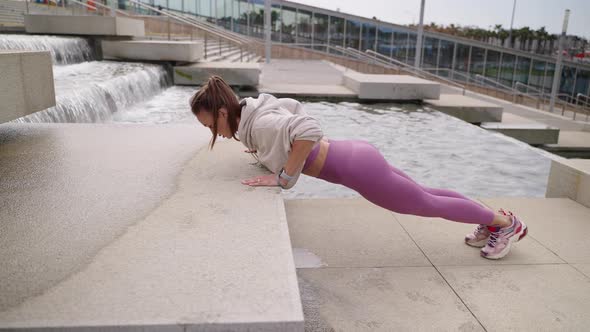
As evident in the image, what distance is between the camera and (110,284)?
169 cm

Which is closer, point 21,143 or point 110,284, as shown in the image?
point 110,284

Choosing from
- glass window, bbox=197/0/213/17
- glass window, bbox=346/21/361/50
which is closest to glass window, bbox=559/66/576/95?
glass window, bbox=346/21/361/50

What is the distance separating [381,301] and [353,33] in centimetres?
3297

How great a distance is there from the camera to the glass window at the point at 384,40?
33.2 m

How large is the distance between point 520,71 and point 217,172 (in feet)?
111

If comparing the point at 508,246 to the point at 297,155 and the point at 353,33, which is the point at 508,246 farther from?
the point at 353,33

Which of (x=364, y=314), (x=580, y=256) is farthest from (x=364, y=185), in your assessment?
(x=580, y=256)

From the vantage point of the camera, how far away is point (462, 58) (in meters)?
32.6

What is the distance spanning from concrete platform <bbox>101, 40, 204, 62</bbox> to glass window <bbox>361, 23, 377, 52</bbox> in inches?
874

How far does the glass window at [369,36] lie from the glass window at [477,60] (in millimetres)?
6413

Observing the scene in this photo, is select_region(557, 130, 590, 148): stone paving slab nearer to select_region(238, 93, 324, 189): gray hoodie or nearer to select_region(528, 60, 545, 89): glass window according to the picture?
select_region(238, 93, 324, 189): gray hoodie

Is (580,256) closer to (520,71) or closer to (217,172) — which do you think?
(217,172)

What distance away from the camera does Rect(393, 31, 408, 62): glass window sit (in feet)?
109

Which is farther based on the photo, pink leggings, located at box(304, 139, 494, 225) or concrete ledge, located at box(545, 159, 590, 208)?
concrete ledge, located at box(545, 159, 590, 208)
